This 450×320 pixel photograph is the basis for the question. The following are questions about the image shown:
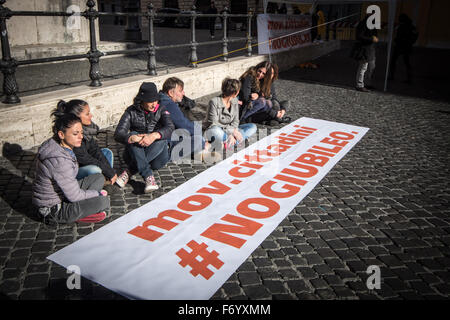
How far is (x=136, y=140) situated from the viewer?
4160 millimetres

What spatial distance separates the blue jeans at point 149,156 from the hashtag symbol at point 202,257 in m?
1.37

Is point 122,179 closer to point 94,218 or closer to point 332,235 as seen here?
point 94,218

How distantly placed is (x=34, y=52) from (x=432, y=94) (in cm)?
1019

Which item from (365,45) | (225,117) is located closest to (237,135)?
(225,117)

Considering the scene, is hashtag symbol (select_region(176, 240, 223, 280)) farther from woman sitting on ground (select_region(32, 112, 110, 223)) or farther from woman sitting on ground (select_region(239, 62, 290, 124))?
woman sitting on ground (select_region(239, 62, 290, 124))

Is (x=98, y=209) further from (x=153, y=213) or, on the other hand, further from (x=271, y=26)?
(x=271, y=26)

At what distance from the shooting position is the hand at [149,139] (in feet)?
13.7

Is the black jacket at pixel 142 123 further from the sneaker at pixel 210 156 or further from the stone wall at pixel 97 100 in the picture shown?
the stone wall at pixel 97 100

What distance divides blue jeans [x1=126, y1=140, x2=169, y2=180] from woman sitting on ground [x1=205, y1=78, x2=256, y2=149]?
877 millimetres

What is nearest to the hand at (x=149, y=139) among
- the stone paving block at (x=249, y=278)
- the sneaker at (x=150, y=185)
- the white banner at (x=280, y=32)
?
the sneaker at (x=150, y=185)

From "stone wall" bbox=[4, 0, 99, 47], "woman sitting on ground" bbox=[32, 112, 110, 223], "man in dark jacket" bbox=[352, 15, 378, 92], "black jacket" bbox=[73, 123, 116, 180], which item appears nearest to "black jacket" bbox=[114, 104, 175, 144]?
"black jacket" bbox=[73, 123, 116, 180]

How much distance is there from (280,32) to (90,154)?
9005mm

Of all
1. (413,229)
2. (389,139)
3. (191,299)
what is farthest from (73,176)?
(389,139)

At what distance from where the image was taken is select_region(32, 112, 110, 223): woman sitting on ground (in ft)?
10.2
